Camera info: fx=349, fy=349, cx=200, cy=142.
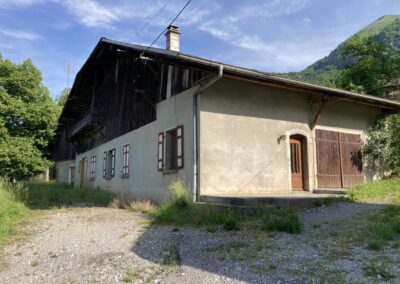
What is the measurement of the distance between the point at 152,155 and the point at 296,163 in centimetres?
487

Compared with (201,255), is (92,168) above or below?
above

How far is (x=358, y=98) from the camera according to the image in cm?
1169

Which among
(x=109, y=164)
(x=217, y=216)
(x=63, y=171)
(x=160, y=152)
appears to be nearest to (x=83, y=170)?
(x=109, y=164)

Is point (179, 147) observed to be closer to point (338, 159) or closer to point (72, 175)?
point (338, 159)

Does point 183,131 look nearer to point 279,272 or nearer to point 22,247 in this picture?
point 22,247

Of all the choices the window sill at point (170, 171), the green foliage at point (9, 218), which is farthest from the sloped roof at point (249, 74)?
the green foliage at point (9, 218)

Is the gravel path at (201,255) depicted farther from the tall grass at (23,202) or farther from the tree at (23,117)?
the tree at (23,117)

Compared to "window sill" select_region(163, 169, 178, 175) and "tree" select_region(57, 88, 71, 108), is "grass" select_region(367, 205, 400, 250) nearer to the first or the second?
"window sill" select_region(163, 169, 178, 175)

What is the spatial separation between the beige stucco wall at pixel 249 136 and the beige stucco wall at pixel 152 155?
0.56m

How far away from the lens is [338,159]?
482 inches

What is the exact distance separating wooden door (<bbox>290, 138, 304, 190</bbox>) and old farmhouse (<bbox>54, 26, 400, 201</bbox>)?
0.11ft

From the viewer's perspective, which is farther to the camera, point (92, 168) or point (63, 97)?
point (63, 97)

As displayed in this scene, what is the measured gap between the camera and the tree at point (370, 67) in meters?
25.7

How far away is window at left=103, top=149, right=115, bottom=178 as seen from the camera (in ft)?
53.3
